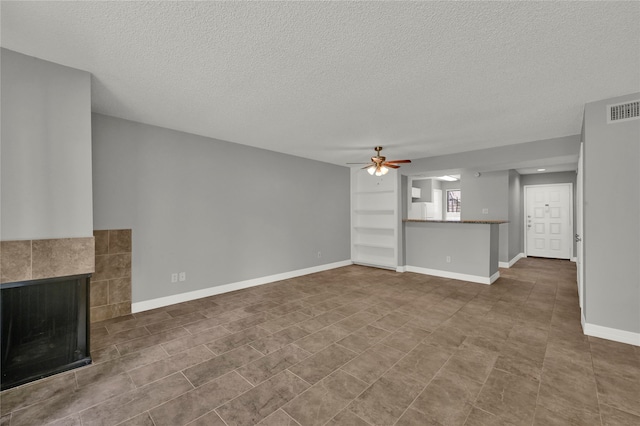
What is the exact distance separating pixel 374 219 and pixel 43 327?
583 cm

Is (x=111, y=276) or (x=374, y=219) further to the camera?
(x=374, y=219)

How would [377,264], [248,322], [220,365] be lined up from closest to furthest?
[220,365] < [248,322] < [377,264]

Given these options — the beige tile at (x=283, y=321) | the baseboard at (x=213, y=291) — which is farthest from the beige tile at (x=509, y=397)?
the baseboard at (x=213, y=291)

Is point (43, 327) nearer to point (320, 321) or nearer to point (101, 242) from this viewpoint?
point (101, 242)

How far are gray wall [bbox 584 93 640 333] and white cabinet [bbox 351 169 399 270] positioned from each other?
3360 millimetres

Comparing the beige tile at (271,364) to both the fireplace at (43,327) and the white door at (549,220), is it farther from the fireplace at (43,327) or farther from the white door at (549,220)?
the white door at (549,220)

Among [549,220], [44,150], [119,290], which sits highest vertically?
[44,150]

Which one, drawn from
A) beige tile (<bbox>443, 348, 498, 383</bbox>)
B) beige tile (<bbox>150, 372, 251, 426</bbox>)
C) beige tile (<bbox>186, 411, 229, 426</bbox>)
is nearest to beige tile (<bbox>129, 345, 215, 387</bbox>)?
beige tile (<bbox>150, 372, 251, 426</bbox>)

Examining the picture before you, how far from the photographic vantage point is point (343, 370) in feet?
7.53

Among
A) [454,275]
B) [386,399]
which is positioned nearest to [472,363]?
[386,399]

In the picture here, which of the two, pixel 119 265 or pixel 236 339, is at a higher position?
pixel 119 265

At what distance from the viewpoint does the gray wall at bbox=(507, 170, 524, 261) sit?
22.4 feet

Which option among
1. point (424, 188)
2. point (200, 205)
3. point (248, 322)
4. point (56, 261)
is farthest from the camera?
point (424, 188)

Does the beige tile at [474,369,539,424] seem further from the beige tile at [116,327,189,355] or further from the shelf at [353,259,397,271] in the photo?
the shelf at [353,259,397,271]
